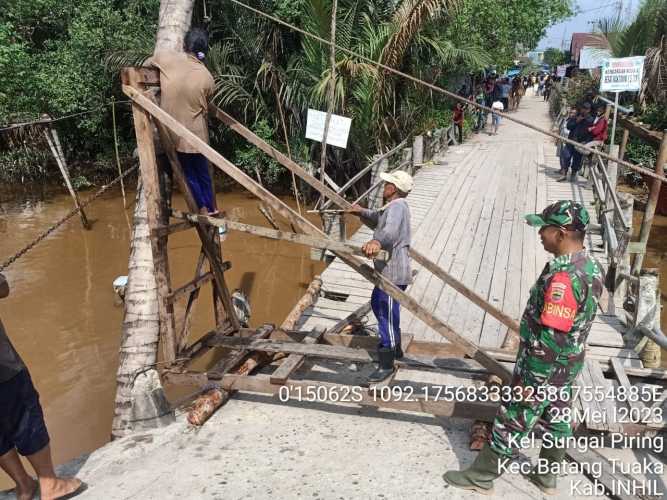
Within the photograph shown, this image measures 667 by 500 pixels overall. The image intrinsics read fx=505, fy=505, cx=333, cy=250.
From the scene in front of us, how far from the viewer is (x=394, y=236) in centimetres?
336

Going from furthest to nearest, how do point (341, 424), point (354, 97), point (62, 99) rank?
point (62, 99) → point (354, 97) → point (341, 424)

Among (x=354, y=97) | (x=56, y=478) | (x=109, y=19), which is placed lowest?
(x=56, y=478)

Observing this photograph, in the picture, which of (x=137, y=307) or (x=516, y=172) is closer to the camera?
(x=137, y=307)

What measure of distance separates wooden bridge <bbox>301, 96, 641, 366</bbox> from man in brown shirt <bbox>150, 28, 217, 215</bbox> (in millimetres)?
2440

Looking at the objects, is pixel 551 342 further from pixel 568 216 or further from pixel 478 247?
pixel 478 247

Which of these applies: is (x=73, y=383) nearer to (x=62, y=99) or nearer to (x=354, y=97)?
(x=354, y=97)

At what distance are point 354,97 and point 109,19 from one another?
6.72 m

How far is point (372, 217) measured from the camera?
3.67 meters

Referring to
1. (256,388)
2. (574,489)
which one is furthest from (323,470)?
(574,489)

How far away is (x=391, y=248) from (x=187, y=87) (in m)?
1.74

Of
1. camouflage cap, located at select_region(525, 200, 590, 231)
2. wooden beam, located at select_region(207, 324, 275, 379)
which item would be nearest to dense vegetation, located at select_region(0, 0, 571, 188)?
wooden beam, located at select_region(207, 324, 275, 379)

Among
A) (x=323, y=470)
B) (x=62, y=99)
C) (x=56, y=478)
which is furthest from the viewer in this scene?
(x=62, y=99)

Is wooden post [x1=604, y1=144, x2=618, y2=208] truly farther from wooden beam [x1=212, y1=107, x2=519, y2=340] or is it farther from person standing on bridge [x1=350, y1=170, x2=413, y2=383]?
person standing on bridge [x1=350, y1=170, x2=413, y2=383]

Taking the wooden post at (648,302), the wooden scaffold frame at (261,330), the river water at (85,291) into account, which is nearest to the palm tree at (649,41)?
the river water at (85,291)
